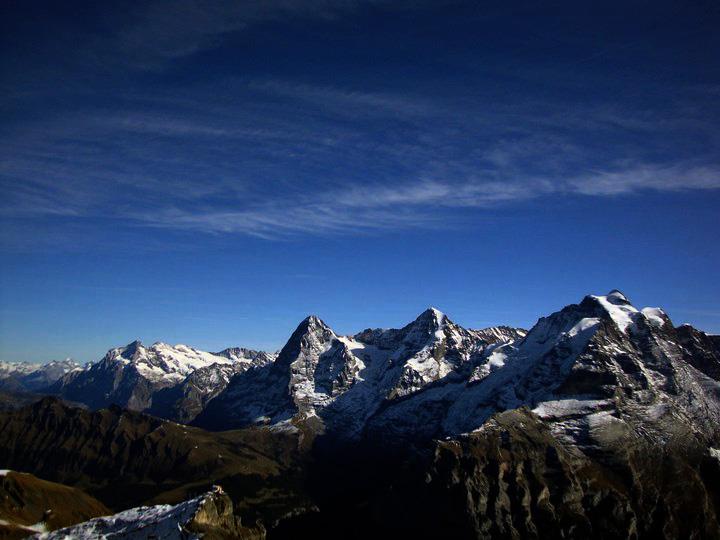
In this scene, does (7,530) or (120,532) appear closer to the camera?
(120,532)

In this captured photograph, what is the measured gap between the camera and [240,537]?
186 m

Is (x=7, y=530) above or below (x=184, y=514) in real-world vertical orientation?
below

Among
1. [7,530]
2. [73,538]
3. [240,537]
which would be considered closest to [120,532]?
[73,538]

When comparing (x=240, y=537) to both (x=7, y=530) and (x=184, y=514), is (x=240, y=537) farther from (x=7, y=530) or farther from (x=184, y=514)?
(x=7, y=530)

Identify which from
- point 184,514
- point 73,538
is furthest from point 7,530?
point 184,514

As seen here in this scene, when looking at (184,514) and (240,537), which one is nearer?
(184,514)

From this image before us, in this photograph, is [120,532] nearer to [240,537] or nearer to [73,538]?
[73,538]

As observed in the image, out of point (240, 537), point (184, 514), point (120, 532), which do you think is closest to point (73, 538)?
point (120, 532)

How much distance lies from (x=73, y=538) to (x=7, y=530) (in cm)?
3682

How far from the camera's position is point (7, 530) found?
192125 mm

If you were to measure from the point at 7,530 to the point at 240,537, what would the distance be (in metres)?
77.5

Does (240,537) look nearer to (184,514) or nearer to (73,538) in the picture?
(184,514)

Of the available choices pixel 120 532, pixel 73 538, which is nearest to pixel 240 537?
pixel 120 532

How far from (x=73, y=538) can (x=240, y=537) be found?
4859 cm
